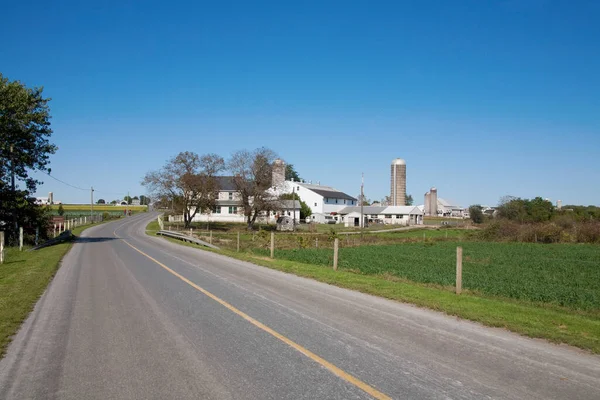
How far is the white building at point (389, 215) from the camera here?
305 ft

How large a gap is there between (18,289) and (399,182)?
377ft

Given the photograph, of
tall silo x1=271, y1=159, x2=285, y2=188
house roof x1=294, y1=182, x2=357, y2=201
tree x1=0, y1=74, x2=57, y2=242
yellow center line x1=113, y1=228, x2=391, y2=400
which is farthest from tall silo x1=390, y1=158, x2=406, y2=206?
yellow center line x1=113, y1=228, x2=391, y2=400

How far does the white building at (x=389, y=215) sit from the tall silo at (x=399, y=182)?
2098cm

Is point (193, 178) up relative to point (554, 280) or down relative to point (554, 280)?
up

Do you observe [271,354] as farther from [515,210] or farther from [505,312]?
[515,210]

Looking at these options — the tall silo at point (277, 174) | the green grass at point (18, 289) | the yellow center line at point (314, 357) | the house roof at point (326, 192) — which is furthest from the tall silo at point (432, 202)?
the yellow center line at point (314, 357)

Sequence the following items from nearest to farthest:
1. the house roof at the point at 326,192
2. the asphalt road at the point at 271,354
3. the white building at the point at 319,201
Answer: the asphalt road at the point at 271,354 < the white building at the point at 319,201 < the house roof at the point at 326,192

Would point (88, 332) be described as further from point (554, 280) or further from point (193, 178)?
point (193, 178)

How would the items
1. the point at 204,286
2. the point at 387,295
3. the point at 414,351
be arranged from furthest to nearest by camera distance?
the point at 204,286 → the point at 387,295 → the point at 414,351

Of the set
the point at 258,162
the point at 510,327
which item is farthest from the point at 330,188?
the point at 510,327

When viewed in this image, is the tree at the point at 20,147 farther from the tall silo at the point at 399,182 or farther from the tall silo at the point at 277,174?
the tall silo at the point at 399,182

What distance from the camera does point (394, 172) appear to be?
404ft

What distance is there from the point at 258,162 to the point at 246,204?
6.72 m

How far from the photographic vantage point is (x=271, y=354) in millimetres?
6477
